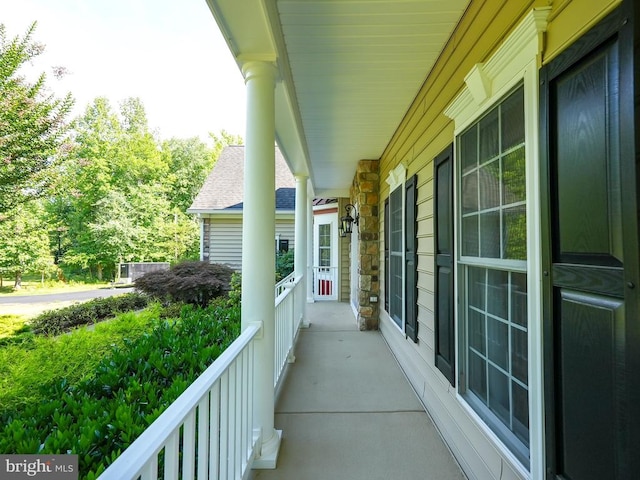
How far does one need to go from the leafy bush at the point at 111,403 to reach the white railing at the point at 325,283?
5.06m

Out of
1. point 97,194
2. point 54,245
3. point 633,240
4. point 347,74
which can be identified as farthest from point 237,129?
point 633,240

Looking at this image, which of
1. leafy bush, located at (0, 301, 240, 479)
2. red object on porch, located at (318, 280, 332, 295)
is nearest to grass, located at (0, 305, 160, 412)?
leafy bush, located at (0, 301, 240, 479)

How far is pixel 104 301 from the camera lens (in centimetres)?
684

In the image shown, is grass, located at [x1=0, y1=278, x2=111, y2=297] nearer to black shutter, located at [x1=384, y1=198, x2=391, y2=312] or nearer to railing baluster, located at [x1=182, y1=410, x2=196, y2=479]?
black shutter, located at [x1=384, y1=198, x2=391, y2=312]

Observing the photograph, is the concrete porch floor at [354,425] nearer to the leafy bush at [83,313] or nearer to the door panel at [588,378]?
the door panel at [588,378]

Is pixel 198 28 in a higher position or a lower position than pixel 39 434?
higher

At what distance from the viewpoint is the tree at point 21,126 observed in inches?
184

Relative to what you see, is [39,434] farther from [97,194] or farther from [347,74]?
[97,194]

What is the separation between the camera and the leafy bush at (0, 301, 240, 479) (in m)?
1.41

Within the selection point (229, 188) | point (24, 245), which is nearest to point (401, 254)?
point (229, 188)

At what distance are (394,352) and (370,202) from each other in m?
2.38

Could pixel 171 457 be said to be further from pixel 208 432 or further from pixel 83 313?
pixel 83 313

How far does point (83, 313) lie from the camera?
6.19 meters

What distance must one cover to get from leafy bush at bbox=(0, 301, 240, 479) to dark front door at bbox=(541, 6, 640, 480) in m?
1.68
